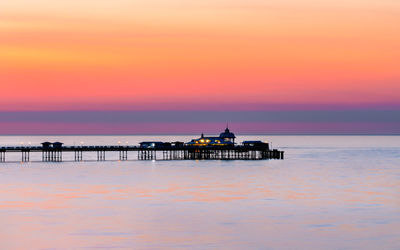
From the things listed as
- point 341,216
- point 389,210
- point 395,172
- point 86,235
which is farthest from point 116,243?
point 395,172

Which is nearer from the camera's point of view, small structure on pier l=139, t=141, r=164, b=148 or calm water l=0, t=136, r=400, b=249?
calm water l=0, t=136, r=400, b=249

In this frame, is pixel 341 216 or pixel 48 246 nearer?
pixel 48 246

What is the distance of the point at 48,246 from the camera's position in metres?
46.0

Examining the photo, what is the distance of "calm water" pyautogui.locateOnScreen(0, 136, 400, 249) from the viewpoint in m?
48.2

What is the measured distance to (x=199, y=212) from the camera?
62.2 meters

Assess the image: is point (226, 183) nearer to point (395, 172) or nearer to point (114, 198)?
point (114, 198)

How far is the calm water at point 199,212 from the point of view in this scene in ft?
158

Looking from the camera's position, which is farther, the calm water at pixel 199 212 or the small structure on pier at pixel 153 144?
the small structure on pier at pixel 153 144

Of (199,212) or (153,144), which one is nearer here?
(199,212)

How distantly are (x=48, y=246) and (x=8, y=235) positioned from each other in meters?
5.55

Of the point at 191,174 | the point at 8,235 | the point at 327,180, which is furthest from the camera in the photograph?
the point at 191,174

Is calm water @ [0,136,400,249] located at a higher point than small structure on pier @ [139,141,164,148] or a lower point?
lower

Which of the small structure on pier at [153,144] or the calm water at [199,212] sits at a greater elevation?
the small structure on pier at [153,144]

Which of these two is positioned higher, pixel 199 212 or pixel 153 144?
pixel 153 144
